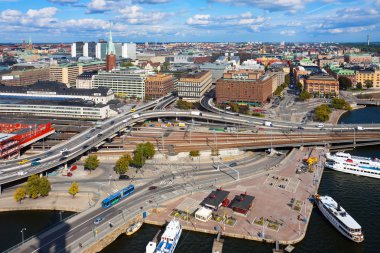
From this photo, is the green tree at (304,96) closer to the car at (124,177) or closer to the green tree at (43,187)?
the car at (124,177)

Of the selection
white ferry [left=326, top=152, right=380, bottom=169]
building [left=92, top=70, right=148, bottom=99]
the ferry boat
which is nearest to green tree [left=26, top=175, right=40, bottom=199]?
the ferry boat

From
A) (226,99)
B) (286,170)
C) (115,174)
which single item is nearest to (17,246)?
(115,174)

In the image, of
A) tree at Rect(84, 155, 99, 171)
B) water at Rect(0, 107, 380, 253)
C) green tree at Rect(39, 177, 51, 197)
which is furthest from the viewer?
tree at Rect(84, 155, 99, 171)

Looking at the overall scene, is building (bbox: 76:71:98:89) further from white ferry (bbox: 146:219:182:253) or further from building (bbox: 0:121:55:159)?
white ferry (bbox: 146:219:182:253)

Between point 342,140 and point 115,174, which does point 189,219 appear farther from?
point 342,140

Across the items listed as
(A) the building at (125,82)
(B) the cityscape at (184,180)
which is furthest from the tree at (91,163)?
(A) the building at (125,82)
